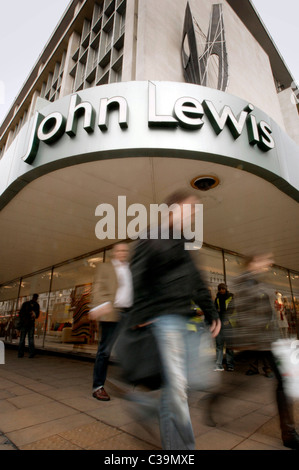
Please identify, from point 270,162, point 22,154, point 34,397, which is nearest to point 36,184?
point 22,154

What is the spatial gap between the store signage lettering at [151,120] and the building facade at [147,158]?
0.02 meters

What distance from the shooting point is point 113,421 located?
2.45 metres

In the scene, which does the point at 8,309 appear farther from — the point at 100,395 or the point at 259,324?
the point at 259,324

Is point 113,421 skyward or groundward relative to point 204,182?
groundward

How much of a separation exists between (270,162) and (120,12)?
10.6 meters

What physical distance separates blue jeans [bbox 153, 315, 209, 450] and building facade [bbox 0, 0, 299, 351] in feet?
2.30

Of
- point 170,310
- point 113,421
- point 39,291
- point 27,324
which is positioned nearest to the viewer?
point 170,310

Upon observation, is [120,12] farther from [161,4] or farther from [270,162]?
[270,162]

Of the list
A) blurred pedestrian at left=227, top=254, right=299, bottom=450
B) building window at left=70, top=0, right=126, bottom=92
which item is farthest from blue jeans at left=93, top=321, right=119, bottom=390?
building window at left=70, top=0, right=126, bottom=92

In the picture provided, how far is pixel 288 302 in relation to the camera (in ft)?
35.9

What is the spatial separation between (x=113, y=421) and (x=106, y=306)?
1159 millimetres

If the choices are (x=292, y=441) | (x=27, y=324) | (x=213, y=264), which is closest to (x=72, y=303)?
(x=27, y=324)

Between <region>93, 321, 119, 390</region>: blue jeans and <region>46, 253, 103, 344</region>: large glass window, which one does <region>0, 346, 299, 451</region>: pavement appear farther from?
<region>46, 253, 103, 344</region>: large glass window

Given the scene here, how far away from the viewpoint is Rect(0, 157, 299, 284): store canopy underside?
170 inches
